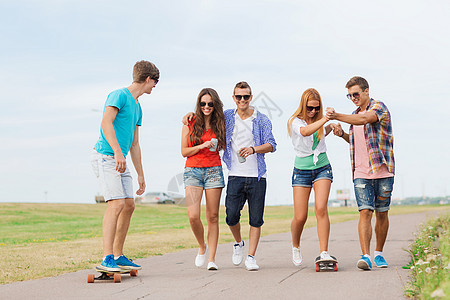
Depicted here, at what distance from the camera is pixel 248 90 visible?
734cm

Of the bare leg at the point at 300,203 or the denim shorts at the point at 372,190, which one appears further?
the bare leg at the point at 300,203

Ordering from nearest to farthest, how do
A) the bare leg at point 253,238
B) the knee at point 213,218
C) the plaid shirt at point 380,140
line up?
the plaid shirt at point 380,140
the knee at point 213,218
the bare leg at point 253,238

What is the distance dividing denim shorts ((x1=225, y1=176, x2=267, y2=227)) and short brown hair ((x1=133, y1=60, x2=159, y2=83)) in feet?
5.50

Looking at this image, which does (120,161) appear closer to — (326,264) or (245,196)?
(245,196)

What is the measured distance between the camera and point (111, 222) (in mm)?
6637

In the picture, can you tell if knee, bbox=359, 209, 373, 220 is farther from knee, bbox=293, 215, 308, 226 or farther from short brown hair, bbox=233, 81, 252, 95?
short brown hair, bbox=233, 81, 252, 95

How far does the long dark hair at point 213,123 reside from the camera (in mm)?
7254

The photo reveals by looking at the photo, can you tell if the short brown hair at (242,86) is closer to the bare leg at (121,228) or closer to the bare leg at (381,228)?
the bare leg at (121,228)

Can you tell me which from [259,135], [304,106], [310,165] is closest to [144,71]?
[259,135]

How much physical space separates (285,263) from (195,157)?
2.16 meters

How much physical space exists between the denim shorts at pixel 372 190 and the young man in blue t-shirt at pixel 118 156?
291cm

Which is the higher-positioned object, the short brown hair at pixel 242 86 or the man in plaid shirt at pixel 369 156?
the short brown hair at pixel 242 86

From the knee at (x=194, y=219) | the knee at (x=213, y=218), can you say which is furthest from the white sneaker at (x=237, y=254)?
the knee at (x=194, y=219)

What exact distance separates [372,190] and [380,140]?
0.65 m
